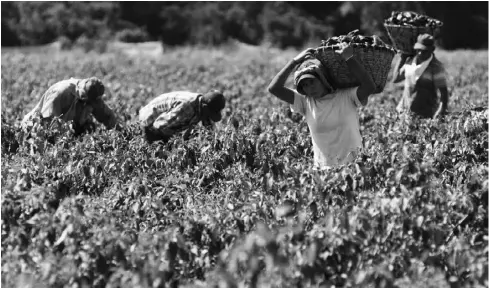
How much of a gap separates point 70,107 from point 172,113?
1.07 m

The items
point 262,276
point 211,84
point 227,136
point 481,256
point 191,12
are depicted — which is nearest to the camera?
point 262,276

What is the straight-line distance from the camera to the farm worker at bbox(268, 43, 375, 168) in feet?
16.1

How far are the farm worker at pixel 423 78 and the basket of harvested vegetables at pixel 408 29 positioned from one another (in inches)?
10.2

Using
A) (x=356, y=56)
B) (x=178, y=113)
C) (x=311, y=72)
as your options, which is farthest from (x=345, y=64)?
(x=178, y=113)

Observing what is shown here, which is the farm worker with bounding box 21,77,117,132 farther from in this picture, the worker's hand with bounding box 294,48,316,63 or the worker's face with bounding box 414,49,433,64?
the worker's face with bounding box 414,49,433,64

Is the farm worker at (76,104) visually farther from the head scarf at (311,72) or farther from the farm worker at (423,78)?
the farm worker at (423,78)

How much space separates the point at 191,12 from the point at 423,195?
41705 millimetres

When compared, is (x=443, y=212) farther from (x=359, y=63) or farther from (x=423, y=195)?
(x=359, y=63)

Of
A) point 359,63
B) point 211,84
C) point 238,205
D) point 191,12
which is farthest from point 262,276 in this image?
point 191,12

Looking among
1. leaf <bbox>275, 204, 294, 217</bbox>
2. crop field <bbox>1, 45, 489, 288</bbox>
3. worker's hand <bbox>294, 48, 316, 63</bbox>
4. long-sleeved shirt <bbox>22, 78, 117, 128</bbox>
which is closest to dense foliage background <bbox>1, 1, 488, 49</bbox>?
long-sleeved shirt <bbox>22, 78, 117, 128</bbox>

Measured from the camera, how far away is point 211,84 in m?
13.1

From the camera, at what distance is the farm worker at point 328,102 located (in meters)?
4.90

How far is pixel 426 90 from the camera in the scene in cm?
723

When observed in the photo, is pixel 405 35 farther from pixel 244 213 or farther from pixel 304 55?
pixel 244 213
